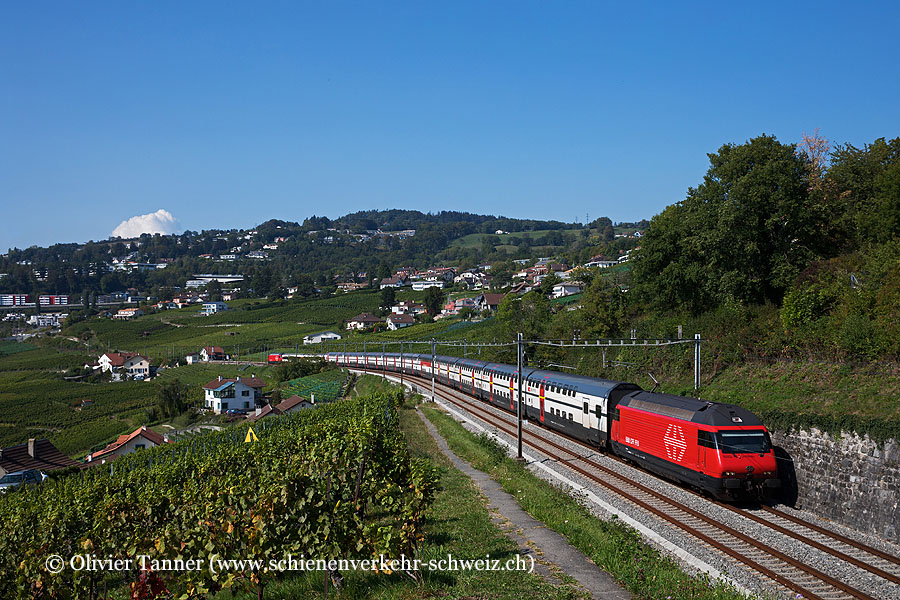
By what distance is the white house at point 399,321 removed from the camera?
134 meters

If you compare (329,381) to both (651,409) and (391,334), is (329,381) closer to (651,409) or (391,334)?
(391,334)

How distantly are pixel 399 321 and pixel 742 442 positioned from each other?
11638 cm

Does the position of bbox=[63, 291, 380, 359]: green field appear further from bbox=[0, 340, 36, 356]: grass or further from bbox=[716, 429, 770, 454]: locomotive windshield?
bbox=[716, 429, 770, 454]: locomotive windshield

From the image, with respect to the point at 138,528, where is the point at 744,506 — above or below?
below

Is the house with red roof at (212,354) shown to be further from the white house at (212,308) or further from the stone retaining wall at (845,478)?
the stone retaining wall at (845,478)

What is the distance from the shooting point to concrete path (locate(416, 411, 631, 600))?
11.4 metres

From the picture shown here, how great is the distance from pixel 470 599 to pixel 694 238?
34.0 m

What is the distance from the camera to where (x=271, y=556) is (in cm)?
992

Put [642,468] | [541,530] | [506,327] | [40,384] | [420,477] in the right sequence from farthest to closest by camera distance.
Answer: [40,384], [506,327], [642,468], [541,530], [420,477]

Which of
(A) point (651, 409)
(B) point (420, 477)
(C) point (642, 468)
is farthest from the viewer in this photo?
(C) point (642, 468)

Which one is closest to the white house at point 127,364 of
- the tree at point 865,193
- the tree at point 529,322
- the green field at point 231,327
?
the green field at point 231,327

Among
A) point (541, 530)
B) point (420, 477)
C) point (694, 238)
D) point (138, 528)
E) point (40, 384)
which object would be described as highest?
point (694, 238)

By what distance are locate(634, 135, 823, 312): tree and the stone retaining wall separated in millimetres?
17624

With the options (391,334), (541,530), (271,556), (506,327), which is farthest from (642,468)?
(391,334)
